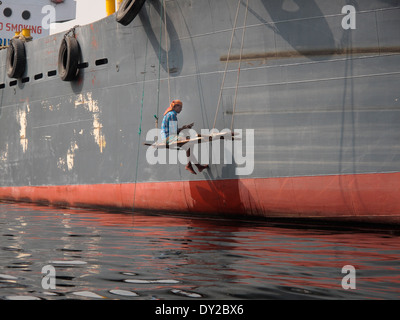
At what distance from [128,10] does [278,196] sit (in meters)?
4.25

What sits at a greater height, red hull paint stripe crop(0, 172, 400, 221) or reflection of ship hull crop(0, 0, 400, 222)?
reflection of ship hull crop(0, 0, 400, 222)

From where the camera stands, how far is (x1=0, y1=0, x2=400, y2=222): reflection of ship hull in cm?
809

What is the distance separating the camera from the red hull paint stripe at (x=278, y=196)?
8.01 meters

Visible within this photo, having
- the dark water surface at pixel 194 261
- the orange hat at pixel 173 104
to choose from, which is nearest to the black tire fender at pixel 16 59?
the orange hat at pixel 173 104

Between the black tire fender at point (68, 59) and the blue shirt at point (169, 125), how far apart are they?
11.2 feet

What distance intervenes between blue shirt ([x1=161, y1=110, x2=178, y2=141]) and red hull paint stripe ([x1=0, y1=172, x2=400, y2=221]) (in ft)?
2.90

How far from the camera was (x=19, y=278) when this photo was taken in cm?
457

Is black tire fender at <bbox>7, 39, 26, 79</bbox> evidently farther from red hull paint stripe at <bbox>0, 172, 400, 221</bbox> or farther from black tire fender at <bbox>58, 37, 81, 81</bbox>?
red hull paint stripe at <bbox>0, 172, 400, 221</bbox>

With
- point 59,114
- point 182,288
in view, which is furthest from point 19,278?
point 59,114

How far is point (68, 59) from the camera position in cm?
1201
